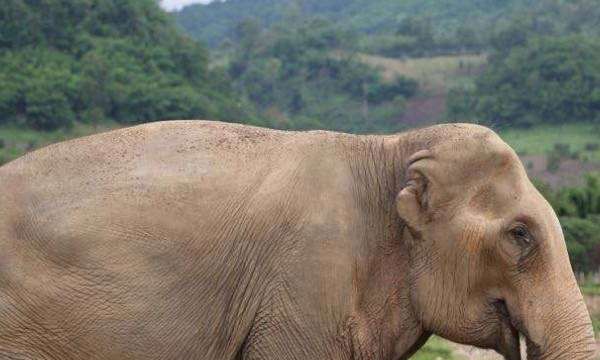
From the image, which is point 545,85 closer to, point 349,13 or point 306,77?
point 306,77

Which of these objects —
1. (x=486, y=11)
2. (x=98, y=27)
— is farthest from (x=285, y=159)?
(x=486, y=11)

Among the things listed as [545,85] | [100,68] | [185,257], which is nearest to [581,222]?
[185,257]

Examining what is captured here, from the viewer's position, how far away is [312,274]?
507 centimetres

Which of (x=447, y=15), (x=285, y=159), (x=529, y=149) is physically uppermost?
(x=285, y=159)

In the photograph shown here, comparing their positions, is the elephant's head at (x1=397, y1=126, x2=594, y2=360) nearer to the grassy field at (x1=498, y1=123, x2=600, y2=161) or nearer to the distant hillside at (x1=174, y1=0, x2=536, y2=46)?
the grassy field at (x1=498, y1=123, x2=600, y2=161)

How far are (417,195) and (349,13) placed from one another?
517 ft

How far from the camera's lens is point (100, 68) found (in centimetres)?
6644

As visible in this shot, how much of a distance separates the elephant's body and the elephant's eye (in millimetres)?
501

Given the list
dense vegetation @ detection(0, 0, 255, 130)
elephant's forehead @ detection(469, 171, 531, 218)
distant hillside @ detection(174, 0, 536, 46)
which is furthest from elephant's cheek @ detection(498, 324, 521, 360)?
distant hillside @ detection(174, 0, 536, 46)

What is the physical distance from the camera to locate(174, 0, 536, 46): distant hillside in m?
142

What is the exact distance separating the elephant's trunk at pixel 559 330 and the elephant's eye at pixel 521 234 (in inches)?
9.1

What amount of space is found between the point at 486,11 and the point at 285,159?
465 feet

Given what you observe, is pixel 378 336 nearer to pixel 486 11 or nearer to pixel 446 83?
pixel 446 83

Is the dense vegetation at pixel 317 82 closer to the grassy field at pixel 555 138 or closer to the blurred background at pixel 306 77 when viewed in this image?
the blurred background at pixel 306 77
